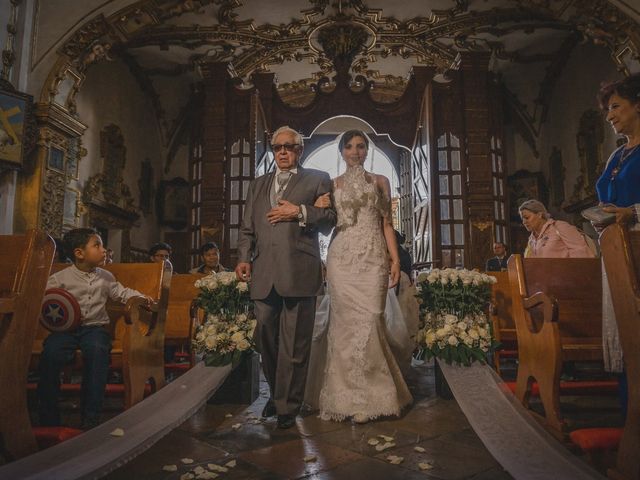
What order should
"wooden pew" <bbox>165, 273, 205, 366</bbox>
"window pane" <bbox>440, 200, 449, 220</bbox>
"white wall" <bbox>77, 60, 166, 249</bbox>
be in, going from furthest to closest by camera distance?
"window pane" <bbox>440, 200, 449, 220</bbox>, "white wall" <bbox>77, 60, 166, 249</bbox>, "wooden pew" <bbox>165, 273, 205, 366</bbox>

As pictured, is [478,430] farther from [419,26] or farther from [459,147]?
[419,26]

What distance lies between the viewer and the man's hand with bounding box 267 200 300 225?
269 centimetres

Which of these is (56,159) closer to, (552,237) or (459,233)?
(552,237)

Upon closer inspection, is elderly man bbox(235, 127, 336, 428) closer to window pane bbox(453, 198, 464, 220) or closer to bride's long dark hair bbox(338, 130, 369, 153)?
bride's long dark hair bbox(338, 130, 369, 153)

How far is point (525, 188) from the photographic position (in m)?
11.6

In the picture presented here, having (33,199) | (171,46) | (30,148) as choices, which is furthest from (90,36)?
(171,46)

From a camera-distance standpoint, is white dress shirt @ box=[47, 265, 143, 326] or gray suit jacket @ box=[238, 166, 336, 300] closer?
gray suit jacket @ box=[238, 166, 336, 300]

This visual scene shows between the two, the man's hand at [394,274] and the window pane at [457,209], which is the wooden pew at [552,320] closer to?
the man's hand at [394,274]

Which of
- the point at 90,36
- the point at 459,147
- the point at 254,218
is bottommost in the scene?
the point at 254,218

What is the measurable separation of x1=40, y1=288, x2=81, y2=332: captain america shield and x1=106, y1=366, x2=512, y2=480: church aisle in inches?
33.2

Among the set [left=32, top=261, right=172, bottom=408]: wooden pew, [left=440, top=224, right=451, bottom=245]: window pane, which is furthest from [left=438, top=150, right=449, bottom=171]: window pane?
[left=32, top=261, right=172, bottom=408]: wooden pew

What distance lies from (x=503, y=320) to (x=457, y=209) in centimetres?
612

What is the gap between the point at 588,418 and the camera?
2.90 m

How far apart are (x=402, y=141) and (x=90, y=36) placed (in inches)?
251
